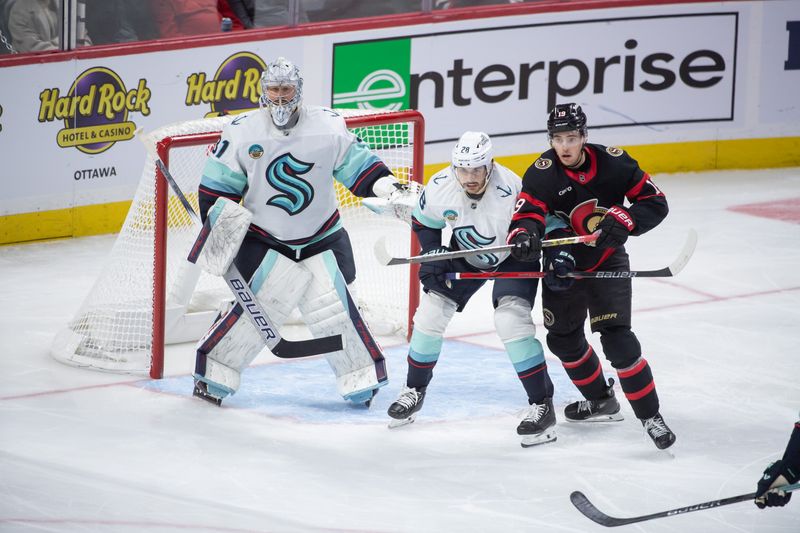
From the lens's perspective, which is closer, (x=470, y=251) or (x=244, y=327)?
(x=470, y=251)

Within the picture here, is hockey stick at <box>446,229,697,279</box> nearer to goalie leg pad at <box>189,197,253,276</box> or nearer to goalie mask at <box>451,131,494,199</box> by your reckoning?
goalie mask at <box>451,131,494,199</box>

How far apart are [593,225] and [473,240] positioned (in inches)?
16.1

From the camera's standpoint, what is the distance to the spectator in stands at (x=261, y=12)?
7539 millimetres

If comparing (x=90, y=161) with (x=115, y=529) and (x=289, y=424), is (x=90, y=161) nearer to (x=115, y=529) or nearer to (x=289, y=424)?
(x=289, y=424)

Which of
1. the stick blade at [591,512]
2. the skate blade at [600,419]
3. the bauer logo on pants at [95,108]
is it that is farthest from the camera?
the bauer logo on pants at [95,108]

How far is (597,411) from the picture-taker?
488 cm

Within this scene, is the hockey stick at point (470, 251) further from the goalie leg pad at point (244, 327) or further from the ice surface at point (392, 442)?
the ice surface at point (392, 442)

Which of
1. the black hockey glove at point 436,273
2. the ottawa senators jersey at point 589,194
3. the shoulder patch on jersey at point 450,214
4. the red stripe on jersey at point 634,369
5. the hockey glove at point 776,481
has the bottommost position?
the red stripe on jersey at point 634,369

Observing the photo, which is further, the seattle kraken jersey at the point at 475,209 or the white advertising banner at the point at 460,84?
the white advertising banner at the point at 460,84

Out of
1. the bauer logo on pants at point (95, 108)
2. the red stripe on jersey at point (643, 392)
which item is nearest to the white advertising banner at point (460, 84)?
the bauer logo on pants at point (95, 108)

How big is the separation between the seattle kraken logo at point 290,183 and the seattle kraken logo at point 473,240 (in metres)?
0.57

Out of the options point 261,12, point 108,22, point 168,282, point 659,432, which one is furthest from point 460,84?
point 659,432

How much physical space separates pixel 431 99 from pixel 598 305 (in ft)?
12.2

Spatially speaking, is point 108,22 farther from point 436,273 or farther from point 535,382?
point 535,382
